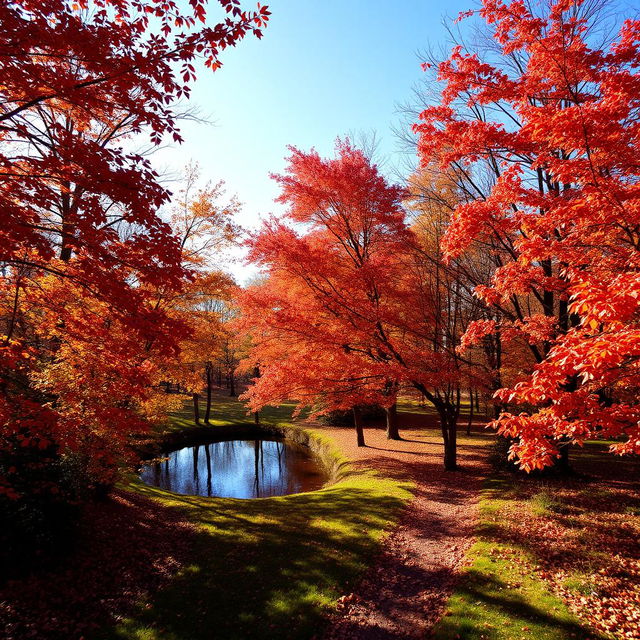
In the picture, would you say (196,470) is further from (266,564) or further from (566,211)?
(566,211)

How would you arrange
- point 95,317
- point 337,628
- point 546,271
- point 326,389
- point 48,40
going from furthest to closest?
point 326,389, point 546,271, point 95,317, point 337,628, point 48,40

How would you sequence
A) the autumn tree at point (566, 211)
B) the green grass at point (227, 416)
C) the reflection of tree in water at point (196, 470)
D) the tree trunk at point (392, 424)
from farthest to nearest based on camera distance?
1. the green grass at point (227, 416)
2. the tree trunk at point (392, 424)
3. the reflection of tree in water at point (196, 470)
4. the autumn tree at point (566, 211)

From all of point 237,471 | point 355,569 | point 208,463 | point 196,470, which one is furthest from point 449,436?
point 208,463

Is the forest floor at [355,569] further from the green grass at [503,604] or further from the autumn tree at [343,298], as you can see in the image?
the autumn tree at [343,298]

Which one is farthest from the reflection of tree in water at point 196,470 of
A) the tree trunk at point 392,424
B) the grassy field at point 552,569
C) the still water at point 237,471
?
the grassy field at point 552,569

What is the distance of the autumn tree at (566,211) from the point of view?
14.2ft

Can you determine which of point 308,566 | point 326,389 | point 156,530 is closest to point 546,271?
point 326,389

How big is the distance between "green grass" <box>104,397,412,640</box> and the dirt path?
13.8 inches

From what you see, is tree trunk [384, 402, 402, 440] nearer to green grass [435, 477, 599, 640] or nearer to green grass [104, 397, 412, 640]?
green grass [104, 397, 412, 640]

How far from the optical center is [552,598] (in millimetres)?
5363

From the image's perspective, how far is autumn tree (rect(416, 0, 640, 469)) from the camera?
4332 mm

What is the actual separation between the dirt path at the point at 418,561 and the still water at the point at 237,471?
5208 millimetres

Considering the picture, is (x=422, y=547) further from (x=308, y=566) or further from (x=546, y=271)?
(x=546, y=271)

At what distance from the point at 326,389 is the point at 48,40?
1022 centimetres
